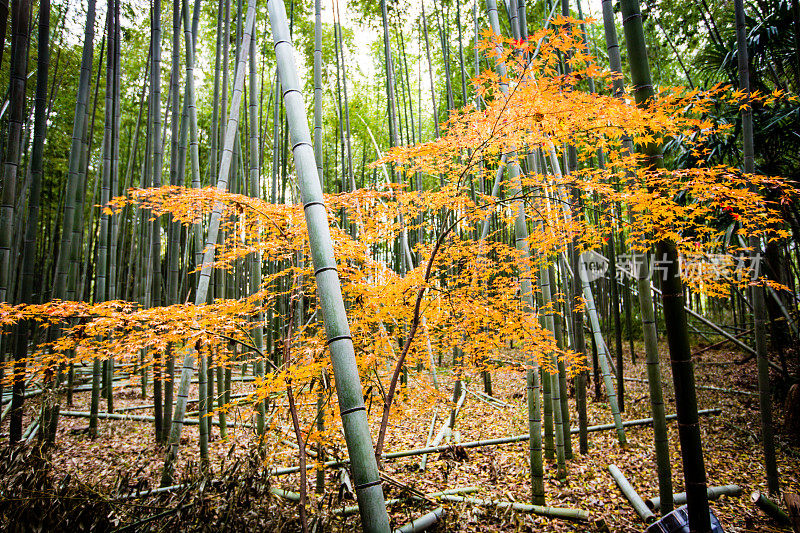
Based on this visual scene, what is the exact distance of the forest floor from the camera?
2.62 meters

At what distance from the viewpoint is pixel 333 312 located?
1447mm

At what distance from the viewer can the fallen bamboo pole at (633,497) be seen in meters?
3.15

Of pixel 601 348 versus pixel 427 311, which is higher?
pixel 427 311

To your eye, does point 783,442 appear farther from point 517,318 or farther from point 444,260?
point 444,260

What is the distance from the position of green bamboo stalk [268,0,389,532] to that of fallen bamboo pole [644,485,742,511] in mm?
3198

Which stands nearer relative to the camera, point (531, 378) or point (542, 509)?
point (542, 509)

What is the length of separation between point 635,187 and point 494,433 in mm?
4091

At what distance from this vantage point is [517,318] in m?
3.33

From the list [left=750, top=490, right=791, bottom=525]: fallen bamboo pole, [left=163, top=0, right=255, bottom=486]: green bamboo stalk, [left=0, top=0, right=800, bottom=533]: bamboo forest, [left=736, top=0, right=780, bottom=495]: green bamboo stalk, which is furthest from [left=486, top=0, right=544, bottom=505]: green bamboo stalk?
[left=163, top=0, right=255, bottom=486]: green bamboo stalk

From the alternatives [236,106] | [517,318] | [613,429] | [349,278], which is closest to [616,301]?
[613,429]

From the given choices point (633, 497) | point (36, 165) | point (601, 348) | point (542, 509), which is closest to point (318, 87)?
point (36, 165)

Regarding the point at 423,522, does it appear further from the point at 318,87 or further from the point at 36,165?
the point at 36,165

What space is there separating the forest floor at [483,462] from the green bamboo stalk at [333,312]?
1.00 metres

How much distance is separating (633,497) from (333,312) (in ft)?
11.6
